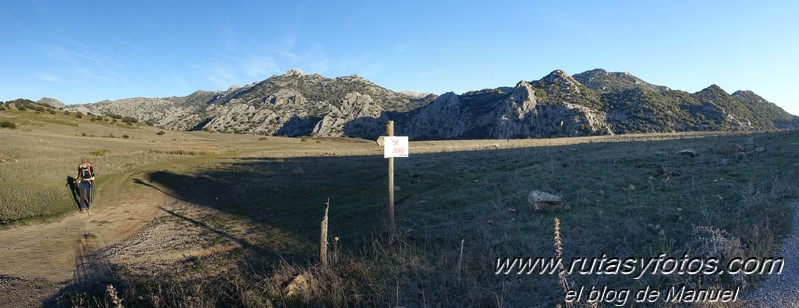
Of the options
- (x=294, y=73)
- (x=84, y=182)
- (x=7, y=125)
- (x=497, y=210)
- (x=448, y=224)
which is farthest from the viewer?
(x=294, y=73)

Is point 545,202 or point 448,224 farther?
point 545,202

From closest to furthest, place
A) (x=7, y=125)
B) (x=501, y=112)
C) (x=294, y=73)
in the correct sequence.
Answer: (x=7, y=125), (x=501, y=112), (x=294, y=73)

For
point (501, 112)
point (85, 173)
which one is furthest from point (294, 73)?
point (85, 173)

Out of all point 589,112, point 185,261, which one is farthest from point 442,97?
point 185,261

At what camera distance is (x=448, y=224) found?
1147 centimetres

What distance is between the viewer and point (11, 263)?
988cm

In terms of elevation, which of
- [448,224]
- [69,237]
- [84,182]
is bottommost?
[69,237]

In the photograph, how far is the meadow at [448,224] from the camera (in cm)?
697

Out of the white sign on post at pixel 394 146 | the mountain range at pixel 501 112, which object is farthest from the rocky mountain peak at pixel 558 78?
the white sign on post at pixel 394 146

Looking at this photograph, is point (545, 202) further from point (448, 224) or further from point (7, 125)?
point (7, 125)

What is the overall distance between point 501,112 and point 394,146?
284 feet

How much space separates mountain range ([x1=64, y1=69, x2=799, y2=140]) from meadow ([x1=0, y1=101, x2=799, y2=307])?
201ft

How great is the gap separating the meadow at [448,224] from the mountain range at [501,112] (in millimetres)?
61123

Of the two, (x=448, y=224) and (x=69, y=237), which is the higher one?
(x=448, y=224)
